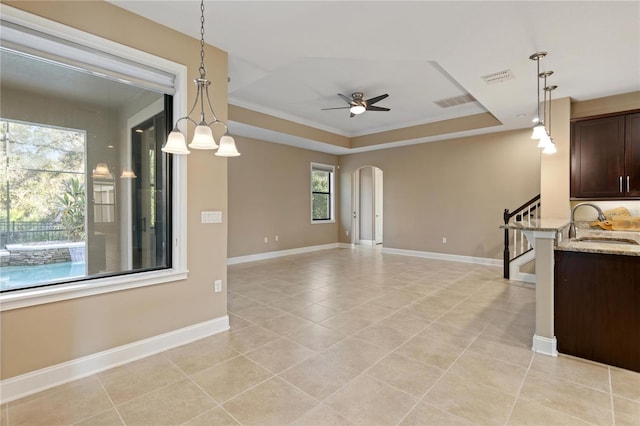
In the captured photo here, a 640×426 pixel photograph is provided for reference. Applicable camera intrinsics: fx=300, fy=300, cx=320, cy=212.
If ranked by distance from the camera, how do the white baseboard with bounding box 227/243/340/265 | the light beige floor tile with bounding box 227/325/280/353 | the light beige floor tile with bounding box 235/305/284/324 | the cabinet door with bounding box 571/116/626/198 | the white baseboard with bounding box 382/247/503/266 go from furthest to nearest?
the white baseboard with bounding box 227/243/340/265 < the white baseboard with bounding box 382/247/503/266 < the cabinet door with bounding box 571/116/626/198 < the light beige floor tile with bounding box 235/305/284/324 < the light beige floor tile with bounding box 227/325/280/353

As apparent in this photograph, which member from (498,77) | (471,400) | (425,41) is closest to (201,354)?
(471,400)

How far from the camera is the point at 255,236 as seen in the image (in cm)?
687

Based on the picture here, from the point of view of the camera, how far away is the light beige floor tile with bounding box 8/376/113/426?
70.2 inches

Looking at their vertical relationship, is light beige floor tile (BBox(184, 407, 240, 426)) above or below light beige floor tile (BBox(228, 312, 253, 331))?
below

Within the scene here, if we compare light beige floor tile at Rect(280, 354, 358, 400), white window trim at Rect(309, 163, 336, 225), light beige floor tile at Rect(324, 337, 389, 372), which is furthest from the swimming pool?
white window trim at Rect(309, 163, 336, 225)

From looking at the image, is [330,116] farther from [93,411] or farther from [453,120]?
Answer: [93,411]

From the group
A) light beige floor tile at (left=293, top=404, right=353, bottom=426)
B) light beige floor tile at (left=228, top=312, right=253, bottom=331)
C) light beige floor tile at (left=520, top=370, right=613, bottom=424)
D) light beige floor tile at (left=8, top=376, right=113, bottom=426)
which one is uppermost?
light beige floor tile at (left=228, top=312, right=253, bottom=331)

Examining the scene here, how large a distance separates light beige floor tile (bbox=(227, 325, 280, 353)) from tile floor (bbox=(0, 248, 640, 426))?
0.06 ft

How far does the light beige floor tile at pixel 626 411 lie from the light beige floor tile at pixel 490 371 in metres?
0.49

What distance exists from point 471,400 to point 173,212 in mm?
2757

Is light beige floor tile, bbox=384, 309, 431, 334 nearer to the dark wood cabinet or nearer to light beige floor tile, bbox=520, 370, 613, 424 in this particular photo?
light beige floor tile, bbox=520, 370, 613, 424

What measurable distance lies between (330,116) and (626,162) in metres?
4.78

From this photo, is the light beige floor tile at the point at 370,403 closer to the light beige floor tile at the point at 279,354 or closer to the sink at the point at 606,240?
the light beige floor tile at the point at 279,354

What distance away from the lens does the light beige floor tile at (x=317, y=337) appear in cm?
273
